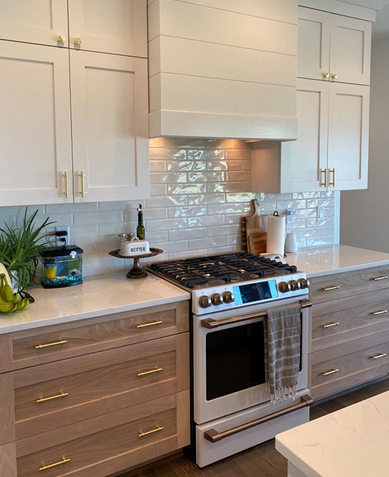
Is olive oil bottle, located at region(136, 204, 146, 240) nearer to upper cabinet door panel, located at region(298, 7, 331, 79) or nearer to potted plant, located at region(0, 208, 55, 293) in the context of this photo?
potted plant, located at region(0, 208, 55, 293)

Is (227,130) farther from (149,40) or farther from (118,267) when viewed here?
(118,267)

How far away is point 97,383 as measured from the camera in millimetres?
2123

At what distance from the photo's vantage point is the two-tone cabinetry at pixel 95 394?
195 cm

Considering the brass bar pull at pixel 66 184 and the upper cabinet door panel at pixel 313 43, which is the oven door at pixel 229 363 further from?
the upper cabinet door panel at pixel 313 43

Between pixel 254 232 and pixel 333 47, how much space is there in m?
1.35

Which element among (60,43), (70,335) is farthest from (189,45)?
(70,335)

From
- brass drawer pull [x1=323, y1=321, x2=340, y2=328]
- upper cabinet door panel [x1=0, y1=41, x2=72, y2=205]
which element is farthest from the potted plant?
brass drawer pull [x1=323, y1=321, x2=340, y2=328]

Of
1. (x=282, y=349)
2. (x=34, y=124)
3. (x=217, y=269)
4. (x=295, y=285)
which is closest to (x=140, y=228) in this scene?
(x=217, y=269)

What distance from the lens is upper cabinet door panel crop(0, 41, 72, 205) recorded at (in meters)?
2.12

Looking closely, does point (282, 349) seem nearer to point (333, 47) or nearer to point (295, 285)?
point (295, 285)

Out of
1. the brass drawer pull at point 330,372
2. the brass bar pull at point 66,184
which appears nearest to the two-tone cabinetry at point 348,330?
the brass drawer pull at point 330,372

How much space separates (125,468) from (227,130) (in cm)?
184

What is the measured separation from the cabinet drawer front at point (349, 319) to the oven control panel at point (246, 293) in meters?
0.32

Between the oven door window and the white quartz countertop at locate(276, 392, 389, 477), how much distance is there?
1.20 metres
